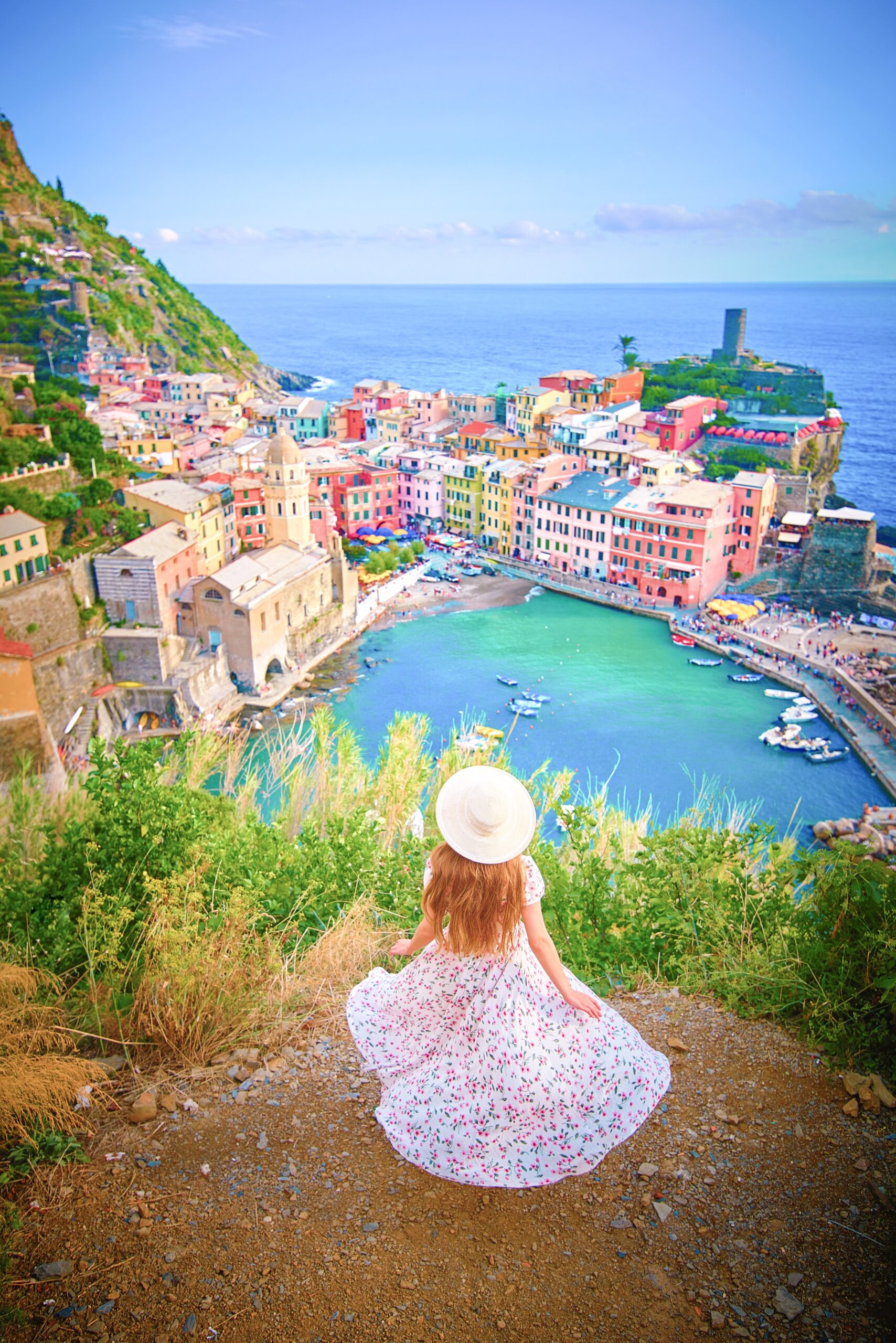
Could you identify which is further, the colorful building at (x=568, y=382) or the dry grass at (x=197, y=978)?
the colorful building at (x=568, y=382)

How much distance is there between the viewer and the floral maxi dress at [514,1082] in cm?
172

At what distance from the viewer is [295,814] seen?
15.3ft

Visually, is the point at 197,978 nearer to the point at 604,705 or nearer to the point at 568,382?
the point at 604,705

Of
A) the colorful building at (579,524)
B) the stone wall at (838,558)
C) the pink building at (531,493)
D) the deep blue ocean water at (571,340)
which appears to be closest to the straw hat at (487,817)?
the colorful building at (579,524)

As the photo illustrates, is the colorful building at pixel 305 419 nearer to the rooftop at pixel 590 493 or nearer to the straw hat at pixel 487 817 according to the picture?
the rooftop at pixel 590 493

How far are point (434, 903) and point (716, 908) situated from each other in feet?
4.52

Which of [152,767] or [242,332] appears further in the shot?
[242,332]

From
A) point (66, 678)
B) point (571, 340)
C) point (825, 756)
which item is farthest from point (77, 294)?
point (571, 340)

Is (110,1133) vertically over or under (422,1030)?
under

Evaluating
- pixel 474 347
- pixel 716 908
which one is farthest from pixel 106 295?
pixel 474 347

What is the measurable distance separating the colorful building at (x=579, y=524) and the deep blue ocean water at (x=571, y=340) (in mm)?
11247

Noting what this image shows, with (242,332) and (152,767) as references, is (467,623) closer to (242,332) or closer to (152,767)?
(152,767)

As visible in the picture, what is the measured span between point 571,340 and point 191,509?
73.6 meters

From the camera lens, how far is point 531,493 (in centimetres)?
A: 2184
